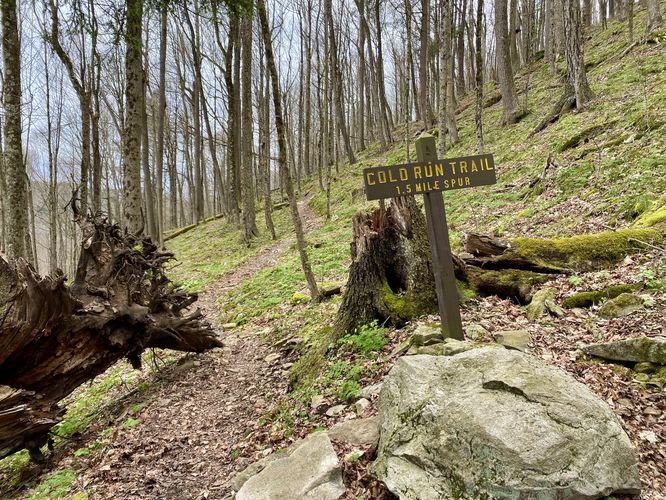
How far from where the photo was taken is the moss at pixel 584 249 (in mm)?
5156

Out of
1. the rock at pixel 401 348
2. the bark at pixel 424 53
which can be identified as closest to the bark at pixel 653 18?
the bark at pixel 424 53

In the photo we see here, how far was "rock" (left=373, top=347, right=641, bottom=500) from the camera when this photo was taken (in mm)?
2266

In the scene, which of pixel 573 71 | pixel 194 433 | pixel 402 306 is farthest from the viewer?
pixel 573 71

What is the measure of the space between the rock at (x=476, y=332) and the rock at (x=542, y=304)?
0.68m

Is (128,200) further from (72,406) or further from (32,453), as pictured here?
(32,453)

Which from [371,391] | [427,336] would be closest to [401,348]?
[427,336]

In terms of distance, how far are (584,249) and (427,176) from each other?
2.97 metres

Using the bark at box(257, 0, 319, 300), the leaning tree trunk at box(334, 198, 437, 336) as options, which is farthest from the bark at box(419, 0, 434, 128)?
the leaning tree trunk at box(334, 198, 437, 336)

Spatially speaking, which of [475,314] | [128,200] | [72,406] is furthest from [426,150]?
[128,200]

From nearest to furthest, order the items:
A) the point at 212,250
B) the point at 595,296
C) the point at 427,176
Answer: the point at 427,176 < the point at 595,296 < the point at 212,250

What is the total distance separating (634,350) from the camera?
135 inches

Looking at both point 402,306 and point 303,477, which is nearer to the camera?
point 303,477

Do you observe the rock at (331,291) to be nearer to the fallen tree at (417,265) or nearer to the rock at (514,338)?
the fallen tree at (417,265)

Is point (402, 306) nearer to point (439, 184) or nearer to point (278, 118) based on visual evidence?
point (439, 184)
